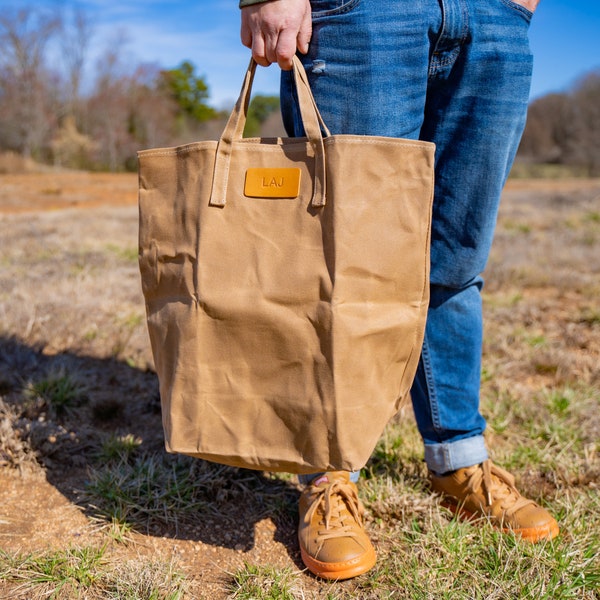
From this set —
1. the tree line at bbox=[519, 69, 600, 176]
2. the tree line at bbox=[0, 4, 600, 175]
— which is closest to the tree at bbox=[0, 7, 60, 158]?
the tree line at bbox=[0, 4, 600, 175]

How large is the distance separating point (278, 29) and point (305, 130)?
0.23 meters

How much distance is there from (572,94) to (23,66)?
31.2 meters

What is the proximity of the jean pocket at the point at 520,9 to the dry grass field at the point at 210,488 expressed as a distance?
4.24 ft

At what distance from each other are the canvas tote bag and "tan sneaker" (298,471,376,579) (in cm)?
28

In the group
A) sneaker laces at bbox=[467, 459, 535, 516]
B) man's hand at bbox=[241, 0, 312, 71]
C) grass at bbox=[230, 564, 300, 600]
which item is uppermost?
man's hand at bbox=[241, 0, 312, 71]

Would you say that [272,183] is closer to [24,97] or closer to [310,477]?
[310,477]

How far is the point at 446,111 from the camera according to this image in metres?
1.53

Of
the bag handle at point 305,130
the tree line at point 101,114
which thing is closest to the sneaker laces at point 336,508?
the bag handle at point 305,130

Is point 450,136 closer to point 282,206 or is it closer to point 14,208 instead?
point 282,206

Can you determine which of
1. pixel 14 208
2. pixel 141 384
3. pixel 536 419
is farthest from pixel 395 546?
pixel 14 208

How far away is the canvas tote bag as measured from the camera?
128 cm

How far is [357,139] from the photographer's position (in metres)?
1.26

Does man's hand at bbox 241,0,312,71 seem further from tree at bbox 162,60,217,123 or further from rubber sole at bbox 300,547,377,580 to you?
tree at bbox 162,60,217,123

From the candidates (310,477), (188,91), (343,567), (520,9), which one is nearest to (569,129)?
(188,91)
